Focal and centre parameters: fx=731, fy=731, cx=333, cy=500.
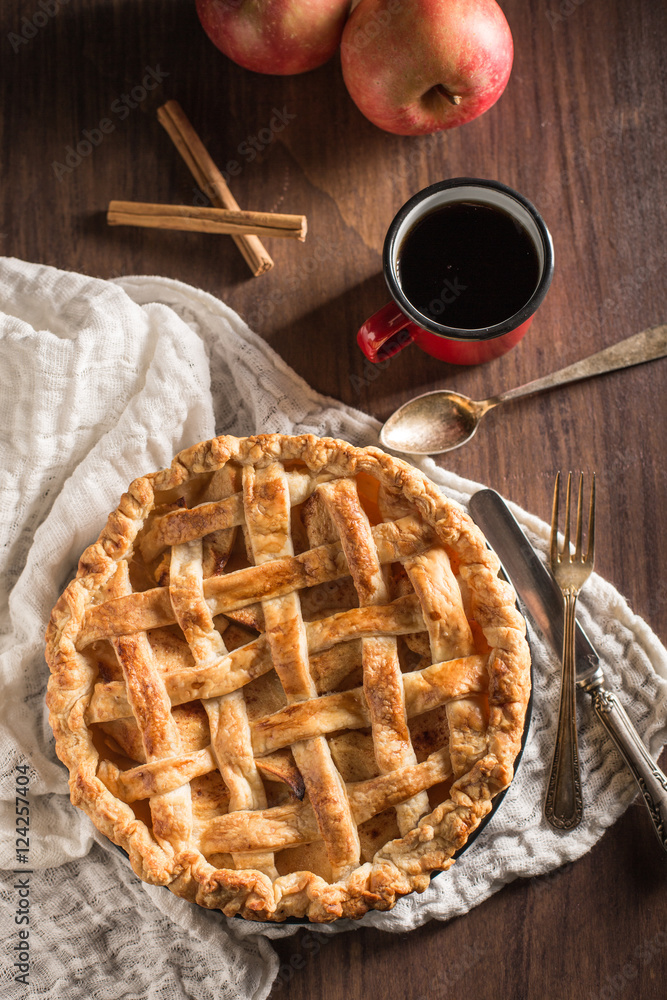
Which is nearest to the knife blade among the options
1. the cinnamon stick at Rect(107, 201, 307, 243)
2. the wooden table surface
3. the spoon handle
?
the wooden table surface

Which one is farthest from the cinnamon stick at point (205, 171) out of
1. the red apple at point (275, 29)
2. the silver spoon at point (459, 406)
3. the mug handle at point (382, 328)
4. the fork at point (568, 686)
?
the fork at point (568, 686)

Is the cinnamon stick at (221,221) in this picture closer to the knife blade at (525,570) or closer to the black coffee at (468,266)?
the black coffee at (468,266)

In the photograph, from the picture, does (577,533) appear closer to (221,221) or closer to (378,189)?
(378,189)

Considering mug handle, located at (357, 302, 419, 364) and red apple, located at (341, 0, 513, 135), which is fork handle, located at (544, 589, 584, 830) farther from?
red apple, located at (341, 0, 513, 135)

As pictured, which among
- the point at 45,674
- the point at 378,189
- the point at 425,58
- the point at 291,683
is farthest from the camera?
the point at 378,189

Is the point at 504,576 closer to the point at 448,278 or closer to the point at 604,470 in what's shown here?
the point at 604,470

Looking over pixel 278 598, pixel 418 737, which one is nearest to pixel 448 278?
pixel 278 598

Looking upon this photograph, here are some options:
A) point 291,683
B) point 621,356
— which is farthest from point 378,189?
point 291,683
